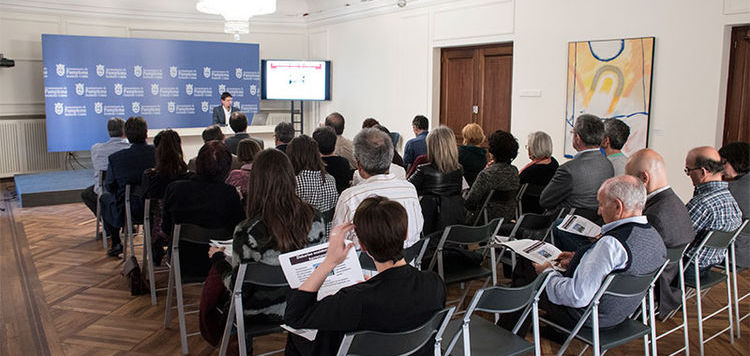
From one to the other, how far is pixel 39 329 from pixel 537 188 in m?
3.66

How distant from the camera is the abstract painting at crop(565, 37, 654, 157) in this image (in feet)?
21.0

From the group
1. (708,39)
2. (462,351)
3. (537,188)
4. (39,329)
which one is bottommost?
(39,329)

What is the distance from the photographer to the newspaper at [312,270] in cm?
220

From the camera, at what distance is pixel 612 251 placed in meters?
2.57

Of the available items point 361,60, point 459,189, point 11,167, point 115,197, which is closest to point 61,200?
point 11,167

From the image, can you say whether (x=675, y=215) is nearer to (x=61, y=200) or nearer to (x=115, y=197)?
(x=115, y=197)

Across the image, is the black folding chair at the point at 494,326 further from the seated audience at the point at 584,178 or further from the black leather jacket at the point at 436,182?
the seated audience at the point at 584,178

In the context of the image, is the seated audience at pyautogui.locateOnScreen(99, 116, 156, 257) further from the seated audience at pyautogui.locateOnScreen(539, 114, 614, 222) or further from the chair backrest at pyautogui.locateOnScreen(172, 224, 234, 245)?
the seated audience at pyautogui.locateOnScreen(539, 114, 614, 222)

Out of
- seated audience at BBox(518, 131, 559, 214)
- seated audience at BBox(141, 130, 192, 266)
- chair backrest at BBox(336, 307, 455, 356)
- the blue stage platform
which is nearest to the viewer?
chair backrest at BBox(336, 307, 455, 356)

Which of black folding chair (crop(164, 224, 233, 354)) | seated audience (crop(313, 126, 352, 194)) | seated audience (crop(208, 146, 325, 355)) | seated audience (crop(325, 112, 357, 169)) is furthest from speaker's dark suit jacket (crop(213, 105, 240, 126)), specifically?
seated audience (crop(208, 146, 325, 355))

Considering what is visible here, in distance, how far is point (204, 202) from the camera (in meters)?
3.51

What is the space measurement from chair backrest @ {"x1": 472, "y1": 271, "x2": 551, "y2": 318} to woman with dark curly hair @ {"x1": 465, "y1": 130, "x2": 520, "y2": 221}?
1.87m

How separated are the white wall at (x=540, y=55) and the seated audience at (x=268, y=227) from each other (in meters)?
4.88

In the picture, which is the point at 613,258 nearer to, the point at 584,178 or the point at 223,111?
the point at 584,178
